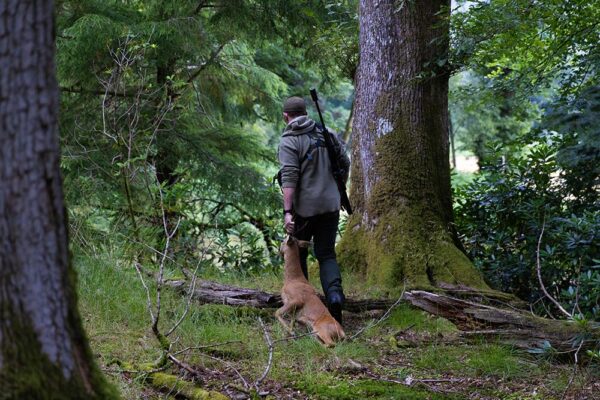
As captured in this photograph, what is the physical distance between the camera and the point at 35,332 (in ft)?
7.42

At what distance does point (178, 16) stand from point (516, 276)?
19.3ft

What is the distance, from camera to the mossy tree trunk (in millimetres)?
7066

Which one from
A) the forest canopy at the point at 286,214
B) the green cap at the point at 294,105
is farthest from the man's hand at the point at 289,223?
the green cap at the point at 294,105

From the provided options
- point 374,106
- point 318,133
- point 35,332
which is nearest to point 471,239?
point 374,106

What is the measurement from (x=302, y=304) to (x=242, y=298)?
2.35ft

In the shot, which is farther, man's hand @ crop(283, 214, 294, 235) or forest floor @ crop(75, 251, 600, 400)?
man's hand @ crop(283, 214, 294, 235)

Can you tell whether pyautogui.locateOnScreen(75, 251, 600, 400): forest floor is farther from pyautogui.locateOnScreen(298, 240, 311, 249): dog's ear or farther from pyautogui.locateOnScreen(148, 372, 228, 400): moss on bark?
pyautogui.locateOnScreen(298, 240, 311, 249): dog's ear

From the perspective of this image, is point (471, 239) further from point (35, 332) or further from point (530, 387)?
point (35, 332)

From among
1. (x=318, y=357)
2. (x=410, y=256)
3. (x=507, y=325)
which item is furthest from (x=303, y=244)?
(x=507, y=325)

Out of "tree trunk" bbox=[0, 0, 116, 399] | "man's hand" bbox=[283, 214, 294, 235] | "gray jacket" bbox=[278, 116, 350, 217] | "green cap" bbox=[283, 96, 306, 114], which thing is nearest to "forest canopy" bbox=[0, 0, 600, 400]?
"tree trunk" bbox=[0, 0, 116, 399]

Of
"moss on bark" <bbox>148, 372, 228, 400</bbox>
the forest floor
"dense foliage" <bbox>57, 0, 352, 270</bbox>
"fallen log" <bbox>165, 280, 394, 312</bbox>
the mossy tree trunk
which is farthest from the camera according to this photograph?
"dense foliage" <bbox>57, 0, 352, 270</bbox>

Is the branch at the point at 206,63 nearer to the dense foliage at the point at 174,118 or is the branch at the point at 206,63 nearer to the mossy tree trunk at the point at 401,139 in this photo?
the dense foliage at the point at 174,118

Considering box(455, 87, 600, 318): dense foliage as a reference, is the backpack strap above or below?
above

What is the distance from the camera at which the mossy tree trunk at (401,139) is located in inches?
278
